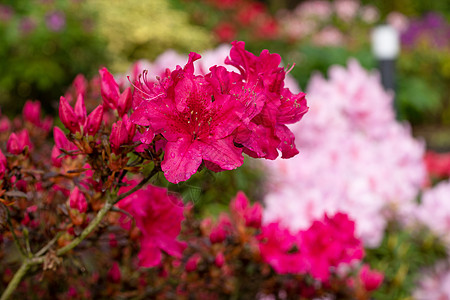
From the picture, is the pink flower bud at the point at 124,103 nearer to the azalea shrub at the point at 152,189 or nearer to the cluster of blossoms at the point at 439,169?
the azalea shrub at the point at 152,189

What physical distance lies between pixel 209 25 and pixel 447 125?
4569mm

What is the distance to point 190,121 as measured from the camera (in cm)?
79

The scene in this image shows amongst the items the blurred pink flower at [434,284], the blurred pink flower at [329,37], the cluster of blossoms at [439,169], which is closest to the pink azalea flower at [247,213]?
the blurred pink flower at [434,284]

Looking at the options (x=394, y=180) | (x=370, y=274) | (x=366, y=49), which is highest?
(x=370, y=274)

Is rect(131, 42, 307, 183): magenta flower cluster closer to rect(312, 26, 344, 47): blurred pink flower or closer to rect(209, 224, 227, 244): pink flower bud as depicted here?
rect(209, 224, 227, 244): pink flower bud

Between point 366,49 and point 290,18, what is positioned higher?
point 366,49

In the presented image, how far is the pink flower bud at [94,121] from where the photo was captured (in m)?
0.86

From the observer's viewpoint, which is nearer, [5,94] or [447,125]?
[5,94]

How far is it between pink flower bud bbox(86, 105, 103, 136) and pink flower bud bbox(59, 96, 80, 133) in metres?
0.03

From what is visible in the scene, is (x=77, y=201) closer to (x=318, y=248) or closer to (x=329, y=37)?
(x=318, y=248)

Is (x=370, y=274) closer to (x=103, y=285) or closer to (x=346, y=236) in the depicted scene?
(x=346, y=236)

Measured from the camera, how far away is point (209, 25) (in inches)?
295

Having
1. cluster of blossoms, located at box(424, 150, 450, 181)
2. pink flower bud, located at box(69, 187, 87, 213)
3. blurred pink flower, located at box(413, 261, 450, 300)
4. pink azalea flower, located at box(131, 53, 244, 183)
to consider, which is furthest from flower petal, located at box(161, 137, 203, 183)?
cluster of blossoms, located at box(424, 150, 450, 181)

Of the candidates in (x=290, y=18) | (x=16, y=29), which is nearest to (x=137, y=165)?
(x=16, y=29)
